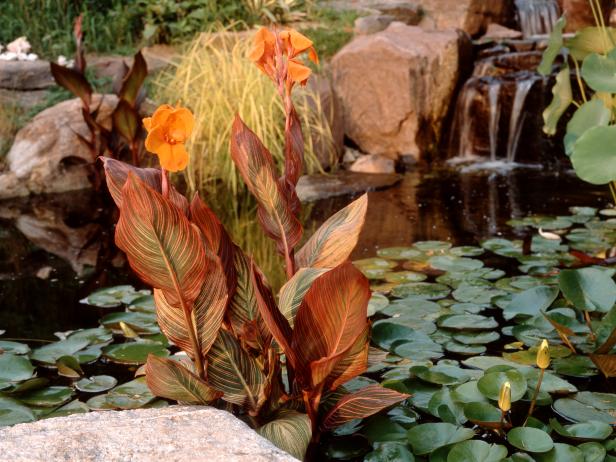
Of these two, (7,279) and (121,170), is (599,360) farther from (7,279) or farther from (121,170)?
(7,279)

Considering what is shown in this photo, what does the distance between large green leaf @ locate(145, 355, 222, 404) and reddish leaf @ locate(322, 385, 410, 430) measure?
0.91 feet

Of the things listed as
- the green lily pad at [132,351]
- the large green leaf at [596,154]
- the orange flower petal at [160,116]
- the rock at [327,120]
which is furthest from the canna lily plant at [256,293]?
the rock at [327,120]

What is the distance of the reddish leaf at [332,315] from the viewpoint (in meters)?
1.51

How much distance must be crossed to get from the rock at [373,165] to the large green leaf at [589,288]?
3.76m

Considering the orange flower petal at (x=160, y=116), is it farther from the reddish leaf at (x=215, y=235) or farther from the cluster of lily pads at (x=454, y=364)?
the cluster of lily pads at (x=454, y=364)

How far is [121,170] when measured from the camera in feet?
5.30

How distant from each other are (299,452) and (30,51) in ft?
22.4

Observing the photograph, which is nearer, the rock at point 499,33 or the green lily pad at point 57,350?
the green lily pad at point 57,350

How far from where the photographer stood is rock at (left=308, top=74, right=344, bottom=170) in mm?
6035

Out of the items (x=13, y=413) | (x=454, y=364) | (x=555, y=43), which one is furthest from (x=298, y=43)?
(x=555, y=43)

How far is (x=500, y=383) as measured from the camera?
1971mm

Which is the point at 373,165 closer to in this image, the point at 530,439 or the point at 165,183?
the point at 530,439

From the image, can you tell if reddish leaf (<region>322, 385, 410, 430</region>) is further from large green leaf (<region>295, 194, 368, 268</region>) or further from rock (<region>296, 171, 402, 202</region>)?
rock (<region>296, 171, 402, 202</region>)

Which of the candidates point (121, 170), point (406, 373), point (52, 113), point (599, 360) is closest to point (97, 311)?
point (406, 373)
